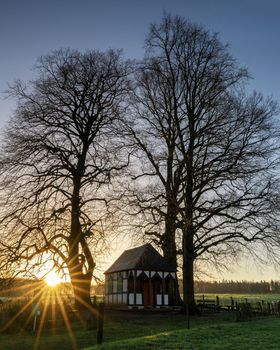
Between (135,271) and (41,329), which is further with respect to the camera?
(135,271)

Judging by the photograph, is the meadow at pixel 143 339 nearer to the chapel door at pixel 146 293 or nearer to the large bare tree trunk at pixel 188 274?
the large bare tree trunk at pixel 188 274

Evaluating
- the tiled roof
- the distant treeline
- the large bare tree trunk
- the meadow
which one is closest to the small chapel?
the tiled roof

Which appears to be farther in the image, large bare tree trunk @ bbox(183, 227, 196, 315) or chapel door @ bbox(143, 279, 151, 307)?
chapel door @ bbox(143, 279, 151, 307)

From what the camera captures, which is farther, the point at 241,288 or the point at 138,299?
the point at 241,288

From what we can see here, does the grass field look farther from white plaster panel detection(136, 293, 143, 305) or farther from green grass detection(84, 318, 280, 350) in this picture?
white plaster panel detection(136, 293, 143, 305)

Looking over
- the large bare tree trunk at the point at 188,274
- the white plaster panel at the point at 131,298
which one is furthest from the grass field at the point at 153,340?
the white plaster panel at the point at 131,298

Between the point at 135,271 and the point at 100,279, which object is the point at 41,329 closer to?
the point at 100,279

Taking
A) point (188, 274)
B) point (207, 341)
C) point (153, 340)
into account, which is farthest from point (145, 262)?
point (207, 341)

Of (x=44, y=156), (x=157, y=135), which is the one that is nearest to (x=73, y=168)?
(x=44, y=156)

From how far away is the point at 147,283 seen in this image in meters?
33.8

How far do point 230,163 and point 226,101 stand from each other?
14.2 feet

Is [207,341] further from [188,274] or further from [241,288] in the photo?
[241,288]

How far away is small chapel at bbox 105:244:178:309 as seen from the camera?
108ft

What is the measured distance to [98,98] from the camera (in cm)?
2550
